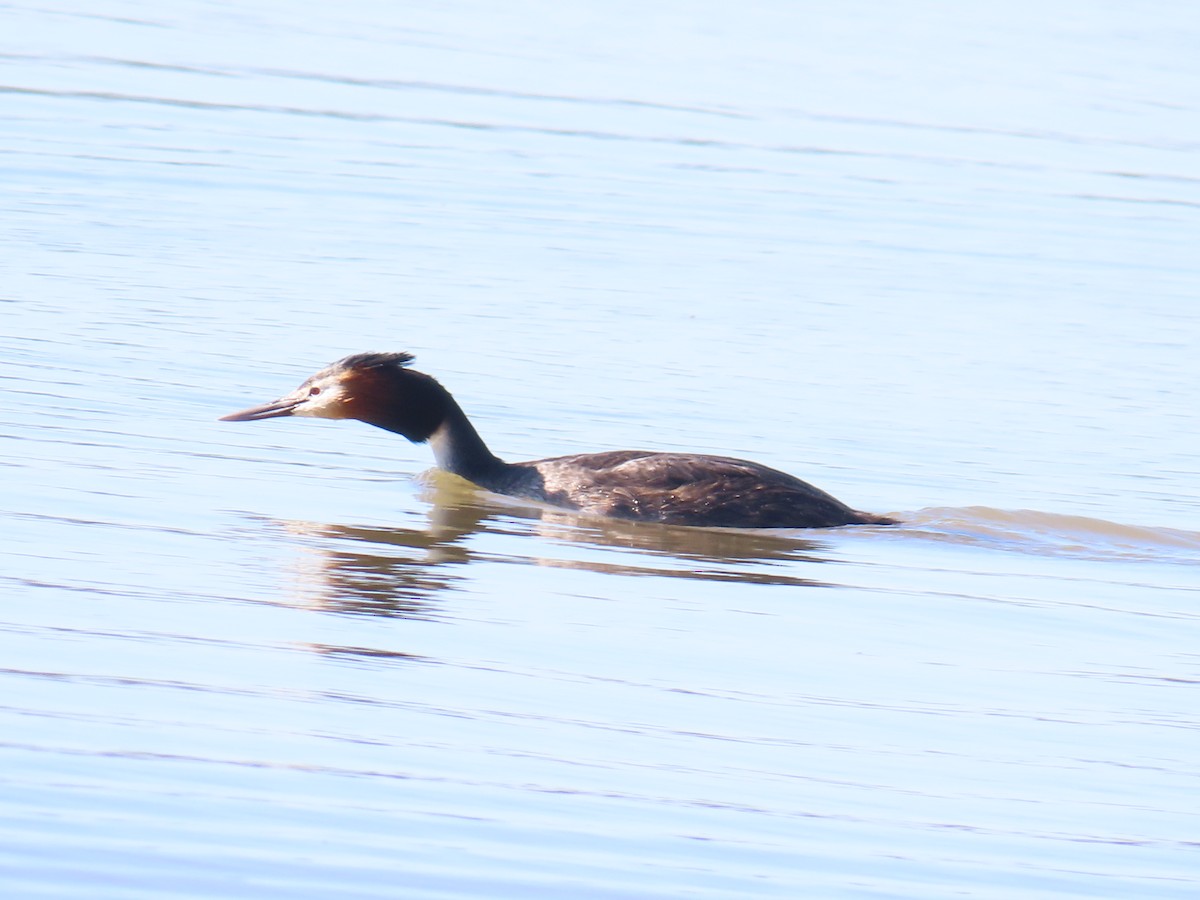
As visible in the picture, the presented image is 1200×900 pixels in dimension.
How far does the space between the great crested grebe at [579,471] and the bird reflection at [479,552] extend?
3.4 inches

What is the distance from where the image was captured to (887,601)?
8.80 meters

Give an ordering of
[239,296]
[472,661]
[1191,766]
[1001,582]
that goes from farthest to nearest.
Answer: [239,296], [1001,582], [472,661], [1191,766]

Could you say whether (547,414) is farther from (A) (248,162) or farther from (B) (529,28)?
(B) (529,28)

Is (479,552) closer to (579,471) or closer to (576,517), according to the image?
(576,517)

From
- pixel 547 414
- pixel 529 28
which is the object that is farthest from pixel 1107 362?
pixel 529 28

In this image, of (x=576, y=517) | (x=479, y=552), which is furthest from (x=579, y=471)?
(x=479, y=552)

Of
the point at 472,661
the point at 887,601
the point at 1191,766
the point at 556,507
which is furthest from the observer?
the point at 556,507

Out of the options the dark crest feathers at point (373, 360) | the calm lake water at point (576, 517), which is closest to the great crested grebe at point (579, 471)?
the dark crest feathers at point (373, 360)

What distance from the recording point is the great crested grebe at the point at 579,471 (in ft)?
34.0

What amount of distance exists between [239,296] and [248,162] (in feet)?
19.7

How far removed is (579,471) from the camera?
10656 millimetres

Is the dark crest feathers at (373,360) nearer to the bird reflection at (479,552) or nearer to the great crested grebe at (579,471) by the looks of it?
the great crested grebe at (579,471)

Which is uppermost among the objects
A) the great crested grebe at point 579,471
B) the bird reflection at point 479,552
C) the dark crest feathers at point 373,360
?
the dark crest feathers at point 373,360

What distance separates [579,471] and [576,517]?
0.81 ft
